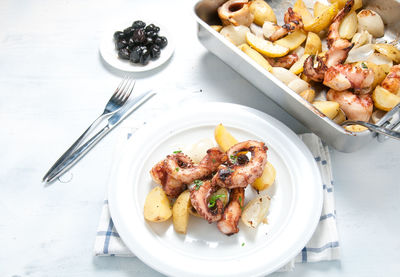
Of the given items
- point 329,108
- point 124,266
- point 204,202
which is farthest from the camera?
point 329,108

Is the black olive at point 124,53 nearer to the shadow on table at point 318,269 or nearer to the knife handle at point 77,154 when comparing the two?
the knife handle at point 77,154

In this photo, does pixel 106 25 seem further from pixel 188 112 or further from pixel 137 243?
pixel 137 243

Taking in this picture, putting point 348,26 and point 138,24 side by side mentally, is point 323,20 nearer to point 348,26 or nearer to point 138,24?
point 348,26

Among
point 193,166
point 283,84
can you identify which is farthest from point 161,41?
point 193,166

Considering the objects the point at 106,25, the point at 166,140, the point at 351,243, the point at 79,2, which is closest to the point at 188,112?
the point at 166,140

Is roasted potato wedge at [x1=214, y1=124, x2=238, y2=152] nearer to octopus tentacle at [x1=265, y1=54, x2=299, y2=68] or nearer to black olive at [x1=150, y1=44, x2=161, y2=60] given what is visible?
octopus tentacle at [x1=265, y1=54, x2=299, y2=68]

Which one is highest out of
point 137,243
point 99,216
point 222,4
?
point 222,4
